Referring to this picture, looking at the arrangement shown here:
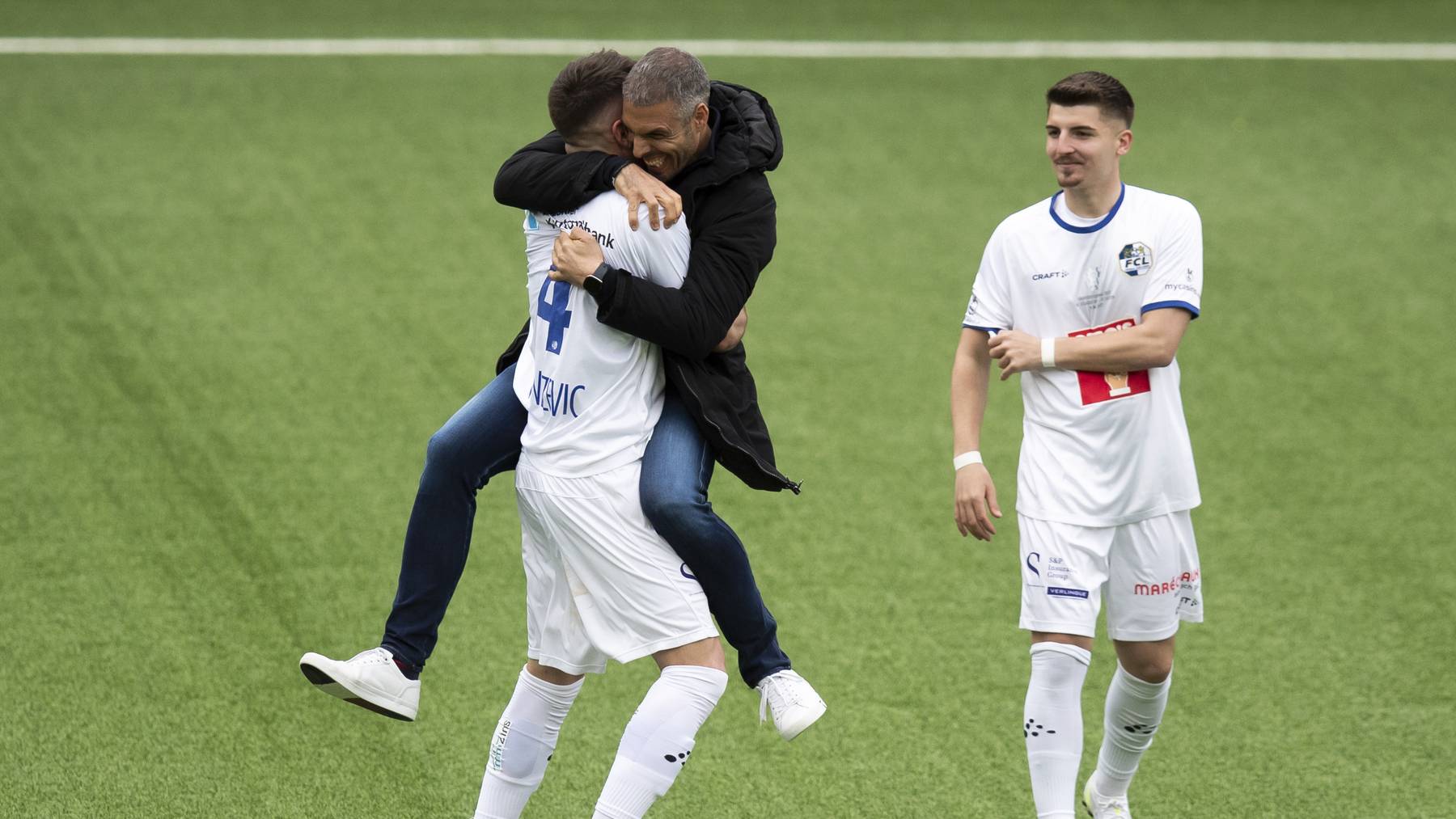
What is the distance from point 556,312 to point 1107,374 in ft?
4.19

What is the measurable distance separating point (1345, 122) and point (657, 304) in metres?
7.66

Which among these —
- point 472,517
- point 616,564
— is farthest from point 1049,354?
point 472,517

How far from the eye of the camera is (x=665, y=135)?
9.62 feet

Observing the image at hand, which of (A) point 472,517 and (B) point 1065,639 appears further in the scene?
(B) point 1065,639

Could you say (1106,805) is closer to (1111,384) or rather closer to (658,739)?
(1111,384)

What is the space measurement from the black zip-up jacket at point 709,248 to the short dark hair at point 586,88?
0.24 feet

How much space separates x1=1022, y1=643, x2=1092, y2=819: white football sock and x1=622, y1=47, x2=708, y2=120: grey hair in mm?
1466

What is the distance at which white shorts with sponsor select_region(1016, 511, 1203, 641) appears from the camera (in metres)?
3.47

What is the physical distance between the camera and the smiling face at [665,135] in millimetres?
2910

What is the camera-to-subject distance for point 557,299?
9.98 feet

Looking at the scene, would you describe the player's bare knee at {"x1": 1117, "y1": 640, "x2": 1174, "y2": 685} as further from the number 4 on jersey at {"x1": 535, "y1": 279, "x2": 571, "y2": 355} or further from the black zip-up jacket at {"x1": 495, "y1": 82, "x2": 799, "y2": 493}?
the number 4 on jersey at {"x1": 535, "y1": 279, "x2": 571, "y2": 355}

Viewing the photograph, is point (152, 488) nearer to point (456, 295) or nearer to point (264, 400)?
point (264, 400)

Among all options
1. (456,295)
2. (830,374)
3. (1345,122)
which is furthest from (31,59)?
(1345,122)

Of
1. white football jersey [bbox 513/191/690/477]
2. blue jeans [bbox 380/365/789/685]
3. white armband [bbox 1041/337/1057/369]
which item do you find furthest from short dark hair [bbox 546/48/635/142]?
white armband [bbox 1041/337/1057/369]
